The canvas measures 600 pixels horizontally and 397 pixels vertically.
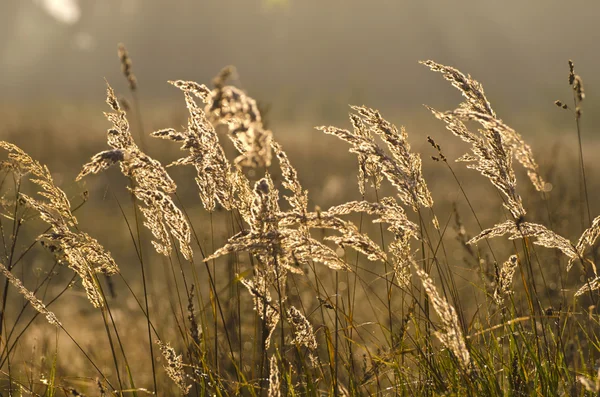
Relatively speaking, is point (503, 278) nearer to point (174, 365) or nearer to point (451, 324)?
point (451, 324)

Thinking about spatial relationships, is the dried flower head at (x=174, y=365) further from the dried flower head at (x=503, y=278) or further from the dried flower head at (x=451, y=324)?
the dried flower head at (x=503, y=278)

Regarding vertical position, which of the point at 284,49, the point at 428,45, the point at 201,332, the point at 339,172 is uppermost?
the point at 284,49

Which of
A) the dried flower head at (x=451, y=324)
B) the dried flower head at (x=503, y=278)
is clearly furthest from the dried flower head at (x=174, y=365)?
the dried flower head at (x=503, y=278)

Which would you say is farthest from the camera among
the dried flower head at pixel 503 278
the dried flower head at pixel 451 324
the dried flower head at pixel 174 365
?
the dried flower head at pixel 503 278

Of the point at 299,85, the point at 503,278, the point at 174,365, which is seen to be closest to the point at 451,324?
the point at 503,278

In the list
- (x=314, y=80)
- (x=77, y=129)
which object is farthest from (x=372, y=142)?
(x=314, y=80)

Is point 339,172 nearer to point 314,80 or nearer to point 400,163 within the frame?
point 400,163

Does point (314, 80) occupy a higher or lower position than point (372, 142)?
higher

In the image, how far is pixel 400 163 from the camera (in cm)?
284

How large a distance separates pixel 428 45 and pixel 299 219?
72688mm

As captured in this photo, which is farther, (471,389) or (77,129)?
(77,129)

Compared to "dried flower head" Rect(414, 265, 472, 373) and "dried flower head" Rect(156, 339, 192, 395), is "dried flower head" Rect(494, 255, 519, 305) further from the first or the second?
"dried flower head" Rect(156, 339, 192, 395)

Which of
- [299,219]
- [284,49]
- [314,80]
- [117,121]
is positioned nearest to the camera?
[299,219]

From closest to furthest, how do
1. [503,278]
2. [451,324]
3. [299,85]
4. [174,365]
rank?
[451,324]
[174,365]
[503,278]
[299,85]
